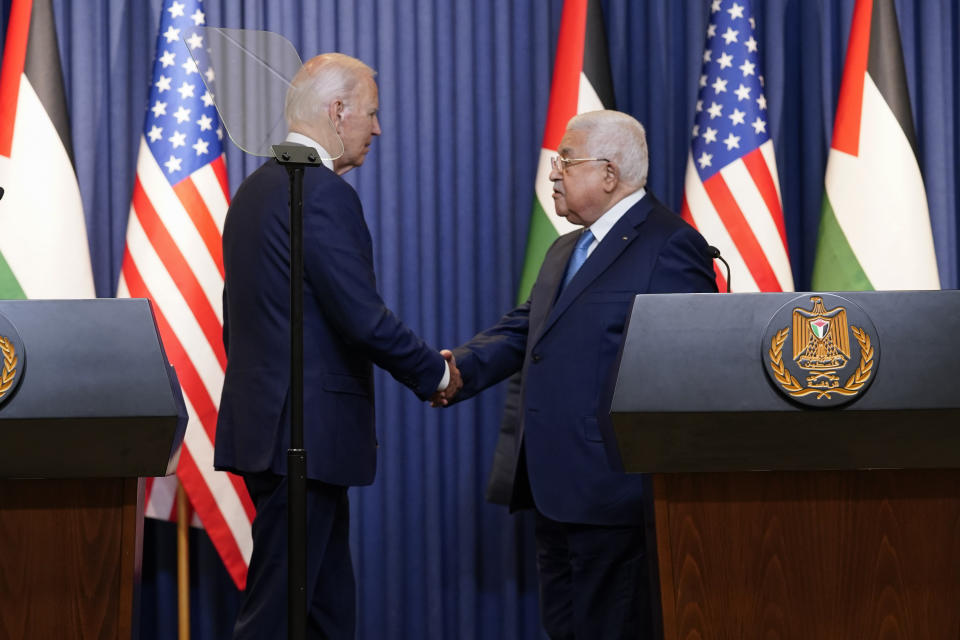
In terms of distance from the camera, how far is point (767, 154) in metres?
3.59

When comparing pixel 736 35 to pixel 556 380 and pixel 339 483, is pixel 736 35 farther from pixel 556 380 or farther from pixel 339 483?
pixel 339 483

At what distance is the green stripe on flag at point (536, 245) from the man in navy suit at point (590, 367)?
1.91 feet

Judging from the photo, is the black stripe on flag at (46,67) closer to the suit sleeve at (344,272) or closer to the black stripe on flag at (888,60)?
the suit sleeve at (344,272)

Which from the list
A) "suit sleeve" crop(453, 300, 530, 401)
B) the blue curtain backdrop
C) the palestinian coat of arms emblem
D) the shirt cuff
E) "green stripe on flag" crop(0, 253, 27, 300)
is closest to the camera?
the palestinian coat of arms emblem

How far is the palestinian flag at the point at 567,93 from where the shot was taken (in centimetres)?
357

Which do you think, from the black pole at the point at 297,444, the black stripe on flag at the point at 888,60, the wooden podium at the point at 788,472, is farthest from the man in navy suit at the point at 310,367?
the black stripe on flag at the point at 888,60

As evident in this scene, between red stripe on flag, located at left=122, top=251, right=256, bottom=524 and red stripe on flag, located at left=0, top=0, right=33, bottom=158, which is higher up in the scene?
red stripe on flag, located at left=0, top=0, right=33, bottom=158

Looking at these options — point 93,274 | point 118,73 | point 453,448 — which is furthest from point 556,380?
point 118,73

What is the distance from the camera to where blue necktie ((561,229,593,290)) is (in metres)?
2.81

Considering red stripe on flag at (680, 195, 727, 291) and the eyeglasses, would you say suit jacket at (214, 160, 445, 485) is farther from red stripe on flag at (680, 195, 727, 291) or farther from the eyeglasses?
red stripe on flag at (680, 195, 727, 291)

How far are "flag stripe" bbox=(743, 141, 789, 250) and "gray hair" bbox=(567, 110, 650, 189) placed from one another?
85 centimetres

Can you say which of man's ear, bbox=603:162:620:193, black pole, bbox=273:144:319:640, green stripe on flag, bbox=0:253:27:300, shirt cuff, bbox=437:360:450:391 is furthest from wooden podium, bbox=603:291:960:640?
green stripe on flag, bbox=0:253:27:300

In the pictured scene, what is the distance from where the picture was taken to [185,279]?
3.43 m

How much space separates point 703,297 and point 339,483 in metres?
1.06
